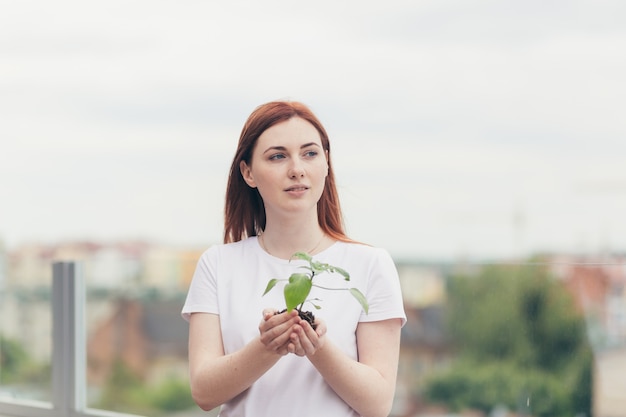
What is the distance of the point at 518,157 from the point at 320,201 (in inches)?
527

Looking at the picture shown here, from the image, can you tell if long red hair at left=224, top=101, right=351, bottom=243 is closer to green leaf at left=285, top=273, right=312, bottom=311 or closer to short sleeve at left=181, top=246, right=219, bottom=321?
short sleeve at left=181, top=246, right=219, bottom=321

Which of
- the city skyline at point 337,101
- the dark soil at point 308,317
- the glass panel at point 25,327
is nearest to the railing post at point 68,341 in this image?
the glass panel at point 25,327

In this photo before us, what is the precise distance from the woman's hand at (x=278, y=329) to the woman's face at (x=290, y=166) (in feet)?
0.74

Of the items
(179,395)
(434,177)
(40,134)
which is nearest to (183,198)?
(40,134)

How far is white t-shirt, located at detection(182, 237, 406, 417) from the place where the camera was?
4.75 feet

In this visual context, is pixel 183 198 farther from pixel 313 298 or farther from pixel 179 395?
pixel 313 298

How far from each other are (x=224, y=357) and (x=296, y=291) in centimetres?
22

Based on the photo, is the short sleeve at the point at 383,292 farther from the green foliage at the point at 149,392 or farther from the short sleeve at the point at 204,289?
the green foliage at the point at 149,392

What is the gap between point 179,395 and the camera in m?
5.65

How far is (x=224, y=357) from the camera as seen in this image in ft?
4.66

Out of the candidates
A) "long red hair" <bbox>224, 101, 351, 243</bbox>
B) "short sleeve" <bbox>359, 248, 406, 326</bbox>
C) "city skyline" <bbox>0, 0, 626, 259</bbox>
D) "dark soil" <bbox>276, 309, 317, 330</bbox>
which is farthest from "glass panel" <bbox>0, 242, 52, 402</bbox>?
"city skyline" <bbox>0, 0, 626, 259</bbox>

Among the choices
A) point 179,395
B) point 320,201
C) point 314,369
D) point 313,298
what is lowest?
point 179,395

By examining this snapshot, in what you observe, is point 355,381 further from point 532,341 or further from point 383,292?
point 532,341

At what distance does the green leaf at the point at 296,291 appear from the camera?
126 centimetres
